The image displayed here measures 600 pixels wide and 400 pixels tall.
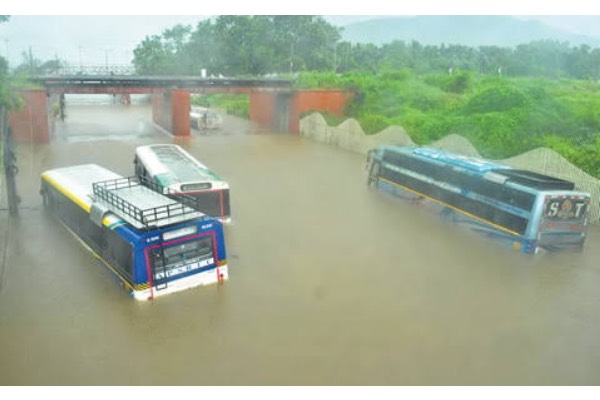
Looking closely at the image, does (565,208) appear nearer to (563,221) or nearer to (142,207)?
(563,221)

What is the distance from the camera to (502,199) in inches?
573

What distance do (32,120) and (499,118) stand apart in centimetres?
2803

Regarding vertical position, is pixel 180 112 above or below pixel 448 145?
above

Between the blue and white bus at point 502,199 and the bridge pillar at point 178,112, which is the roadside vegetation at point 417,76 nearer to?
the blue and white bus at point 502,199

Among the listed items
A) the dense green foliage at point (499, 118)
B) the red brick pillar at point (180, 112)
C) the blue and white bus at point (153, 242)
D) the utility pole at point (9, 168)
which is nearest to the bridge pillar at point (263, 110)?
the dense green foliage at point (499, 118)

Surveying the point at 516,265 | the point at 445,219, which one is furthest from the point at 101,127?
the point at 516,265

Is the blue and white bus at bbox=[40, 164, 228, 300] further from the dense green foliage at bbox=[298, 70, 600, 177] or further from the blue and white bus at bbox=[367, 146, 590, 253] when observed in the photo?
the dense green foliage at bbox=[298, 70, 600, 177]

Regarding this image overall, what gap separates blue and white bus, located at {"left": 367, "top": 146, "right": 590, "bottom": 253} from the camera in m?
13.5

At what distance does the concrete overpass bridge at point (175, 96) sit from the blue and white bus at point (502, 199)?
2258 cm

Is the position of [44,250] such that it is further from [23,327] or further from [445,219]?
[445,219]

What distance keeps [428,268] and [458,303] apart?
2169 millimetres

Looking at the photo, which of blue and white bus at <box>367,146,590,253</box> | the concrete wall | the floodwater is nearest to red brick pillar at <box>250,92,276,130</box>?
the concrete wall

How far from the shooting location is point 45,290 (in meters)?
11.3

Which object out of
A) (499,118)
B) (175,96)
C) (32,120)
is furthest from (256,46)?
(499,118)
